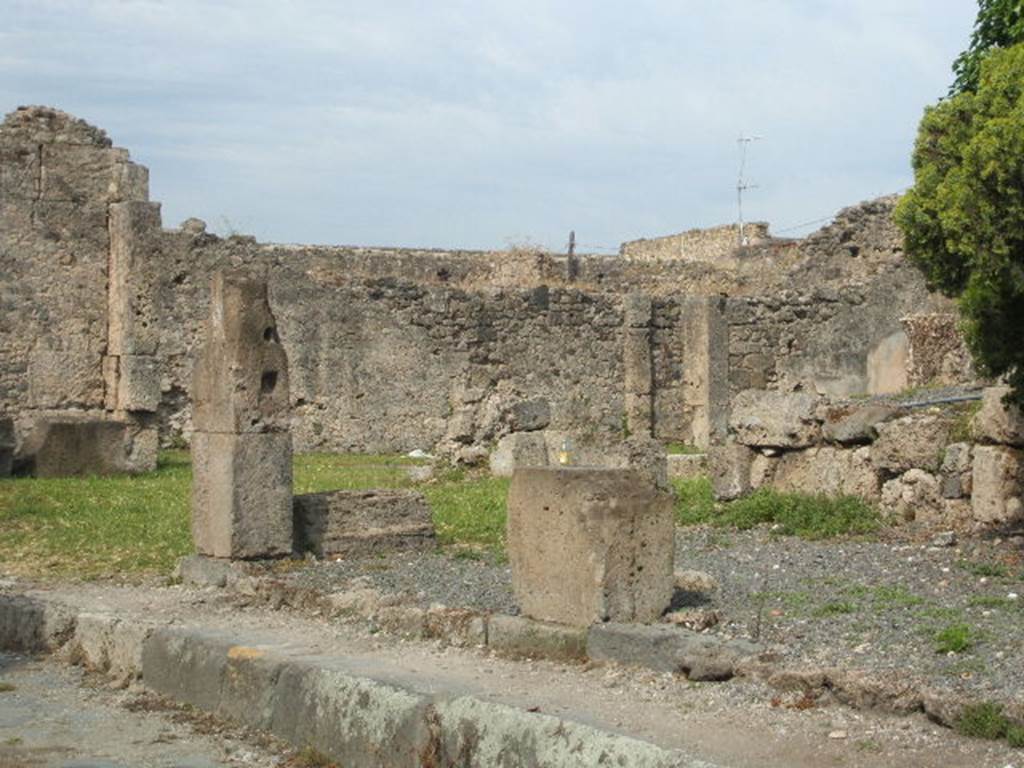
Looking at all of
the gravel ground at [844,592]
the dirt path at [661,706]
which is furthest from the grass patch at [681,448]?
the dirt path at [661,706]

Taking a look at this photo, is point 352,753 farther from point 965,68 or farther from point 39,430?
point 39,430

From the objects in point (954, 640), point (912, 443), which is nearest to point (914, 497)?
point (912, 443)

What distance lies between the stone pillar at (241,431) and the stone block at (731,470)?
433 cm

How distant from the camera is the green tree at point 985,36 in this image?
558 inches

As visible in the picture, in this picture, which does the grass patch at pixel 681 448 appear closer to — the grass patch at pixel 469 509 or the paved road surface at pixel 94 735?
the grass patch at pixel 469 509

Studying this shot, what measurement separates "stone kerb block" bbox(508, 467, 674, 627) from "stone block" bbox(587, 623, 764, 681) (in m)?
0.27

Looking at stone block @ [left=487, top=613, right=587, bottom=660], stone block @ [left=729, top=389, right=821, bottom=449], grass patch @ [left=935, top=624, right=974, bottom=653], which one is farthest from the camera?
stone block @ [left=729, top=389, right=821, bottom=449]

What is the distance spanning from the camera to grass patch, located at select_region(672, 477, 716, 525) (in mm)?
13625

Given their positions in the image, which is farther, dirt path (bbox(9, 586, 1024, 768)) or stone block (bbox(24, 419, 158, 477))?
stone block (bbox(24, 419, 158, 477))

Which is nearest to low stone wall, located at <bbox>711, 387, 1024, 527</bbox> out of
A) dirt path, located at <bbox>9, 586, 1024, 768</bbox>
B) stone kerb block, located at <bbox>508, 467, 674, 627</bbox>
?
stone kerb block, located at <bbox>508, 467, 674, 627</bbox>

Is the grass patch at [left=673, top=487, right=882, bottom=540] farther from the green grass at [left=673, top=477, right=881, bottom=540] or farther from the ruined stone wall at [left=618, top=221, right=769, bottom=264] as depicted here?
the ruined stone wall at [left=618, top=221, right=769, bottom=264]

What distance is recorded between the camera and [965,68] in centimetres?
1583

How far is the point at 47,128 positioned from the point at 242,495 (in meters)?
14.3

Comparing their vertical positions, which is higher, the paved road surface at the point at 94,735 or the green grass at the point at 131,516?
the green grass at the point at 131,516
